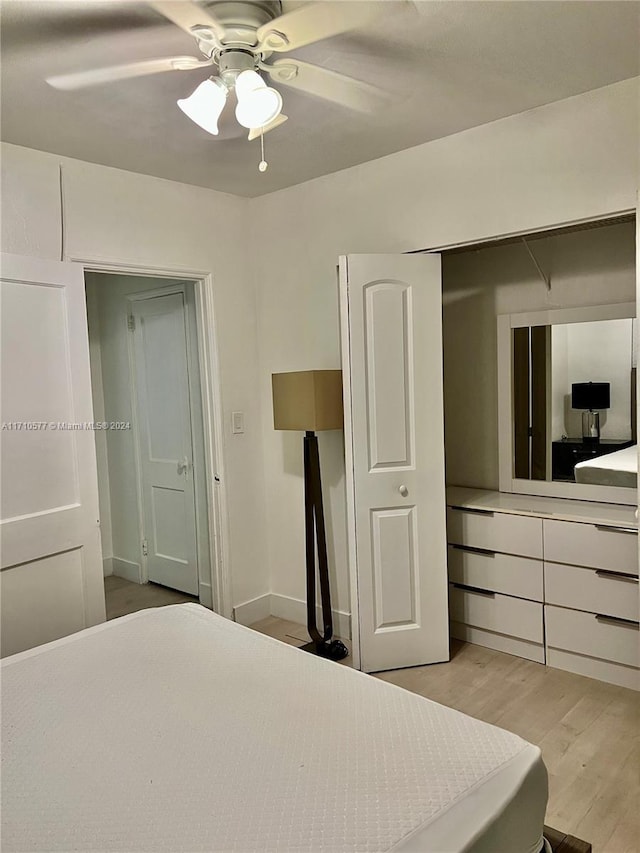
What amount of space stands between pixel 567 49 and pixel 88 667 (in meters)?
2.57

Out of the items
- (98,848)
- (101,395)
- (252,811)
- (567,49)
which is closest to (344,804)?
(252,811)

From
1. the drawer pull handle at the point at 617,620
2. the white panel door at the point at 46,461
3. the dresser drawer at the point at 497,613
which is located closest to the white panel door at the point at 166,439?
the white panel door at the point at 46,461

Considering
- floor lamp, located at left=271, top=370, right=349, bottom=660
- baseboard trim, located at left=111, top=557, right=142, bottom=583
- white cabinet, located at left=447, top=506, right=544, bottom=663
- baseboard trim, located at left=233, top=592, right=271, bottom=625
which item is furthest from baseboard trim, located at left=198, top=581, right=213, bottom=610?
white cabinet, located at left=447, top=506, right=544, bottom=663

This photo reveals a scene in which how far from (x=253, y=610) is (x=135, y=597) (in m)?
1.02

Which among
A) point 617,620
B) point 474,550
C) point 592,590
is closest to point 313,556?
point 474,550

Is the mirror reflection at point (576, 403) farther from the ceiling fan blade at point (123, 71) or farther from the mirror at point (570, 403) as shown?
the ceiling fan blade at point (123, 71)

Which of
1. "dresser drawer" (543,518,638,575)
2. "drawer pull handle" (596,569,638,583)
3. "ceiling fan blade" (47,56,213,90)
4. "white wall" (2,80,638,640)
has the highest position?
"ceiling fan blade" (47,56,213,90)

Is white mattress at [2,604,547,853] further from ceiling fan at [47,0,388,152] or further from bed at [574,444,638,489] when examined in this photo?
bed at [574,444,638,489]

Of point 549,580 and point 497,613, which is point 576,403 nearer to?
point 549,580

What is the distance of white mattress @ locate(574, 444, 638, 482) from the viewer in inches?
125

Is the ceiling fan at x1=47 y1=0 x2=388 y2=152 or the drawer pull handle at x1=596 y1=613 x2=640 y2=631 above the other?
the ceiling fan at x1=47 y1=0 x2=388 y2=152

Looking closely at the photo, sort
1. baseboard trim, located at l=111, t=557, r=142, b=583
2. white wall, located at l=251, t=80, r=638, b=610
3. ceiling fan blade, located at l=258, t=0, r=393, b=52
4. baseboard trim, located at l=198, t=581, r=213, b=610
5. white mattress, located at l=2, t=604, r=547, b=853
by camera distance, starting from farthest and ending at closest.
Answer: baseboard trim, located at l=111, t=557, r=142, b=583, baseboard trim, located at l=198, t=581, r=213, b=610, white wall, located at l=251, t=80, r=638, b=610, ceiling fan blade, located at l=258, t=0, r=393, b=52, white mattress, located at l=2, t=604, r=547, b=853

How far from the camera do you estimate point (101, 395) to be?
4789mm

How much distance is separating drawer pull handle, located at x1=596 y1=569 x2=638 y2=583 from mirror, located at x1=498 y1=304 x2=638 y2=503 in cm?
46
